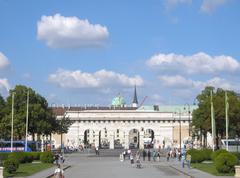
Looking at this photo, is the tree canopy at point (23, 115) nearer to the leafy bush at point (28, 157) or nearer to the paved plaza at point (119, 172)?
the leafy bush at point (28, 157)

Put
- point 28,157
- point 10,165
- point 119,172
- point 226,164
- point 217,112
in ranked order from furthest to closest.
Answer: point 217,112 → point 28,157 → point 119,172 → point 226,164 → point 10,165

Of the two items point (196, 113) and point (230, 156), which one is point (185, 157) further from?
point (196, 113)

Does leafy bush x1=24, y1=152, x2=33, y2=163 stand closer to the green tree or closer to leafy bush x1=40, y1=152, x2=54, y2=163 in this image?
leafy bush x1=40, y1=152, x2=54, y2=163

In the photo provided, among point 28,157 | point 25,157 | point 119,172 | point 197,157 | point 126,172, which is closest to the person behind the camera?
point 119,172

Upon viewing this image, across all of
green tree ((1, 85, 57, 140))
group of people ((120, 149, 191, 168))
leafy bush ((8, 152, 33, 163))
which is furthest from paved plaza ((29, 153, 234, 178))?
green tree ((1, 85, 57, 140))

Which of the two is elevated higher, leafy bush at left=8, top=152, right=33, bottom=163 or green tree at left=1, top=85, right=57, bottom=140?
green tree at left=1, top=85, right=57, bottom=140

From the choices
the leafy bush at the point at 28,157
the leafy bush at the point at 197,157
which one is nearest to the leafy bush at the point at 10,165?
the leafy bush at the point at 28,157

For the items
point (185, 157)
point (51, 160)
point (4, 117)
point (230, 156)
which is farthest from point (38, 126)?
point (230, 156)

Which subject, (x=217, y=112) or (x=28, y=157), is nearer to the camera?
(x=28, y=157)

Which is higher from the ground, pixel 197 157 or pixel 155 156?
pixel 197 157

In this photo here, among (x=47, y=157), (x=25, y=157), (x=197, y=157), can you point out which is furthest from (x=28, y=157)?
(x=197, y=157)

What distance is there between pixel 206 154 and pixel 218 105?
121ft

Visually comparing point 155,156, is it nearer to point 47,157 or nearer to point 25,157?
point 47,157

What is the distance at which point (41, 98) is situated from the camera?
4820 inches
